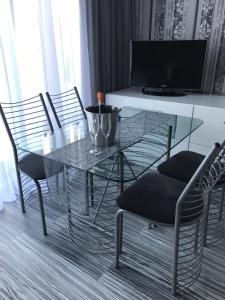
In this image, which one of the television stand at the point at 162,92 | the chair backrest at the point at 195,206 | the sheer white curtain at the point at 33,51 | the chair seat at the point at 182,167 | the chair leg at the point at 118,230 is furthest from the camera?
the television stand at the point at 162,92

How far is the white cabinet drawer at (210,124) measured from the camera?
98.7 inches

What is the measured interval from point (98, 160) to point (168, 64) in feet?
6.24

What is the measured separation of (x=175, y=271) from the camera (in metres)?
1.41

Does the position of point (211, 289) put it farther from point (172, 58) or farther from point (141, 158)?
point (172, 58)

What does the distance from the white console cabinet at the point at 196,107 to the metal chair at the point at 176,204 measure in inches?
45.5

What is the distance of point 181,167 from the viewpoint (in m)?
1.83

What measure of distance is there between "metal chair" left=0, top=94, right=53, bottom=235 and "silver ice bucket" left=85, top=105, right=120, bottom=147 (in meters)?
0.51

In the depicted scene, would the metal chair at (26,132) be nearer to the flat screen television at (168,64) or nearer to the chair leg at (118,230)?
the chair leg at (118,230)

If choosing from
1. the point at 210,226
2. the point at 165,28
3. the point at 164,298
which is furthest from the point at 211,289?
the point at 165,28

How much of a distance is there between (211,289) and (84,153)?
1092 millimetres

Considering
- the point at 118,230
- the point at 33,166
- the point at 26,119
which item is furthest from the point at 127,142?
the point at 26,119

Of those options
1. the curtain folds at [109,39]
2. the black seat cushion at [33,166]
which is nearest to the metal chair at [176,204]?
the black seat cushion at [33,166]

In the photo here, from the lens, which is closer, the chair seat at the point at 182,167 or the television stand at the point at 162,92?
the chair seat at the point at 182,167

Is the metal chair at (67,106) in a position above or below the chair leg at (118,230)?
above
